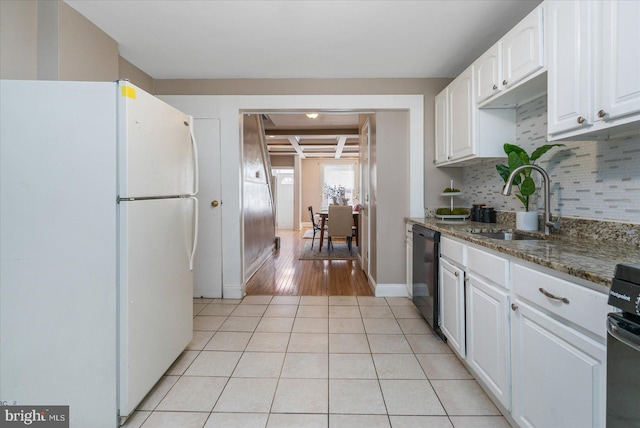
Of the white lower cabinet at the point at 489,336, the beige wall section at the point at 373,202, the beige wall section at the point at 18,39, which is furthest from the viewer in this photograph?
the beige wall section at the point at 373,202

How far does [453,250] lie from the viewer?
6.78 feet

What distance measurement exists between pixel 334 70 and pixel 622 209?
2.50 m

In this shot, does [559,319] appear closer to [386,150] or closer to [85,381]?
[85,381]

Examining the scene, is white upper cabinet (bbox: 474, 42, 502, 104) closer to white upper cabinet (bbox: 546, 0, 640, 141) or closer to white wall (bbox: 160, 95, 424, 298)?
white upper cabinet (bbox: 546, 0, 640, 141)

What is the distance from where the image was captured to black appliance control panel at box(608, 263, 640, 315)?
0.74 metres

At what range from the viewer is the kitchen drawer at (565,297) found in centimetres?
94

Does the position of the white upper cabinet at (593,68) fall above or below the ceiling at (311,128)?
below

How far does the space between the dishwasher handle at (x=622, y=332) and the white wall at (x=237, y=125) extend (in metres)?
2.52

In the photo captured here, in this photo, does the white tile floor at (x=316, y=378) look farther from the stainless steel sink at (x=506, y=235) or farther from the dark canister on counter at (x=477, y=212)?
the dark canister on counter at (x=477, y=212)

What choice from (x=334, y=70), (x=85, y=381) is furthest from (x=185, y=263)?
(x=334, y=70)

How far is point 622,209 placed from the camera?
5.01 ft

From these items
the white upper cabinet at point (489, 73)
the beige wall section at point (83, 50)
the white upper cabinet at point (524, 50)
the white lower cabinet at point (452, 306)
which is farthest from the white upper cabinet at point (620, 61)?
the beige wall section at point (83, 50)

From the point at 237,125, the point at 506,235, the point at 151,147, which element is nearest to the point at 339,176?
the point at 237,125

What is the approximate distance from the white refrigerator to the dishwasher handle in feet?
5.92
